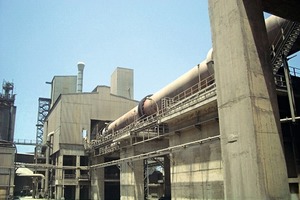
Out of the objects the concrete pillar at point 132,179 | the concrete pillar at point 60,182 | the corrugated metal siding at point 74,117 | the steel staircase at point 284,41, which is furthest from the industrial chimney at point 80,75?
the steel staircase at point 284,41

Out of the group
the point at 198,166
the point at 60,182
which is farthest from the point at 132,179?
the point at 60,182

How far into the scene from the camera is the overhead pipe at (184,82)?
637 inches

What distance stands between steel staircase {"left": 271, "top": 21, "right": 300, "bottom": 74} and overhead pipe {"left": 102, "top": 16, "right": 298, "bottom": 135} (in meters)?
0.48

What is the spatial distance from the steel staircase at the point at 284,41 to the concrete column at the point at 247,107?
5.70 metres

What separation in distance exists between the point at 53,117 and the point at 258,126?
47.3 meters

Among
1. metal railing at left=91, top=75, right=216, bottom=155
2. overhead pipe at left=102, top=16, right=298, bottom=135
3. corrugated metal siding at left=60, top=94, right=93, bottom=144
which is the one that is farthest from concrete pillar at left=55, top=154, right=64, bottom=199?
overhead pipe at left=102, top=16, right=298, bottom=135

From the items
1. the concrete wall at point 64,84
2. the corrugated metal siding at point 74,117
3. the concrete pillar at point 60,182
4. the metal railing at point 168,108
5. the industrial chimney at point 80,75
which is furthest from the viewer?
the concrete wall at point 64,84

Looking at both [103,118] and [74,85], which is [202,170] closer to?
[103,118]

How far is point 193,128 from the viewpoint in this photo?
69.6 feet

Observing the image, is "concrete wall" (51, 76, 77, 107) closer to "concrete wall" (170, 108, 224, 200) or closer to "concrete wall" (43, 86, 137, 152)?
"concrete wall" (43, 86, 137, 152)

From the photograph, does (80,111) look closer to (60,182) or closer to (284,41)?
(60,182)

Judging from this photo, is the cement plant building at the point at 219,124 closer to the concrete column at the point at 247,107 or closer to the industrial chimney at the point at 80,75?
the concrete column at the point at 247,107

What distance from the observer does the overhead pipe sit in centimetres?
1617

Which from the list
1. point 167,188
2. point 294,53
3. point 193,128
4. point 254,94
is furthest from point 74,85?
point 254,94
